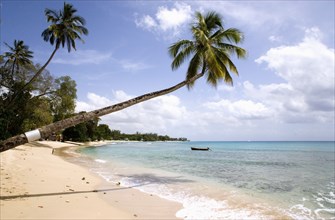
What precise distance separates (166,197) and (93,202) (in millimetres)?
2730

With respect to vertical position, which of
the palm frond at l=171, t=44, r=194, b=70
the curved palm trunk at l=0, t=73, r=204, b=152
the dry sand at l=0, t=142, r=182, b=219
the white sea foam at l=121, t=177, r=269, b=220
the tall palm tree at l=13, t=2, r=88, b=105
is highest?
the tall palm tree at l=13, t=2, r=88, b=105

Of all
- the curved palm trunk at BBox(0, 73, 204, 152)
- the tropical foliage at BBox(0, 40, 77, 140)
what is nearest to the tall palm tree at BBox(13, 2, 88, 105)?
the tropical foliage at BBox(0, 40, 77, 140)

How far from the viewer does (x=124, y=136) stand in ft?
509

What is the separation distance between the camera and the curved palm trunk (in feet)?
18.3

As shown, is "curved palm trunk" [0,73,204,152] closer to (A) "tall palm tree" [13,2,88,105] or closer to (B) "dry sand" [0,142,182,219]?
(B) "dry sand" [0,142,182,219]

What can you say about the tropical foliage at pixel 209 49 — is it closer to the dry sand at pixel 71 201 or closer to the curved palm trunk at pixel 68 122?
the curved palm trunk at pixel 68 122

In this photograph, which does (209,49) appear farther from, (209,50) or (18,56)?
(18,56)

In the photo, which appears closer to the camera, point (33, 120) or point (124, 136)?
point (33, 120)

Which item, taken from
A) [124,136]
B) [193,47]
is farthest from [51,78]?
[124,136]

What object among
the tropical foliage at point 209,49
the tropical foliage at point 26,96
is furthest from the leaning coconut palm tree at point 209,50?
the tropical foliage at point 26,96

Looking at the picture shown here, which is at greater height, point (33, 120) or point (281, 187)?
point (33, 120)

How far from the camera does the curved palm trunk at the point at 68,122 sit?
5574 millimetres

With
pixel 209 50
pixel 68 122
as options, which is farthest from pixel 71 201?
pixel 209 50

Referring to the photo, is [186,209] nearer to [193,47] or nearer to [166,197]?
[166,197]
